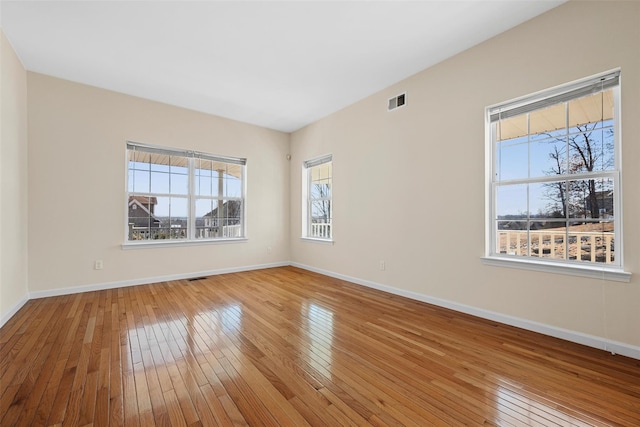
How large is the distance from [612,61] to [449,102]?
1326 mm

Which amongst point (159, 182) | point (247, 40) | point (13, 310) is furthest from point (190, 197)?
point (247, 40)

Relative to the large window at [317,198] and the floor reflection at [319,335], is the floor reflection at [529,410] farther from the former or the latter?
the large window at [317,198]

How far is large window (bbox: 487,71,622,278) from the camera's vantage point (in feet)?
7.42

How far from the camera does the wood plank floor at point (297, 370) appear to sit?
1489mm

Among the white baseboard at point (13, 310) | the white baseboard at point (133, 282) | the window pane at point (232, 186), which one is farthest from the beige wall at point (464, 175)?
the white baseboard at point (13, 310)

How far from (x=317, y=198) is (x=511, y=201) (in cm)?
333

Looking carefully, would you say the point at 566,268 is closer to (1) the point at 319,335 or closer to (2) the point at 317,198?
(1) the point at 319,335

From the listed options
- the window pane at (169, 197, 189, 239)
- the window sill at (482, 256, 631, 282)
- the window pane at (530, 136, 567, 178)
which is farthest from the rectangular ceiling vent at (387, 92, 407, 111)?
the window pane at (169, 197, 189, 239)

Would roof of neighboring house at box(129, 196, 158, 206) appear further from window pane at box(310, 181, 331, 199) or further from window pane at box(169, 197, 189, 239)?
window pane at box(310, 181, 331, 199)

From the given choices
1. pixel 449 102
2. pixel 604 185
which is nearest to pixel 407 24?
pixel 449 102

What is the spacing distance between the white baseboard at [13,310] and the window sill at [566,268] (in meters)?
5.04

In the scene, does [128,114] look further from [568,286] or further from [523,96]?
[568,286]

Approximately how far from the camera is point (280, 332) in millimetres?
2549

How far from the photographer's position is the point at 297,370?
6.29 ft
